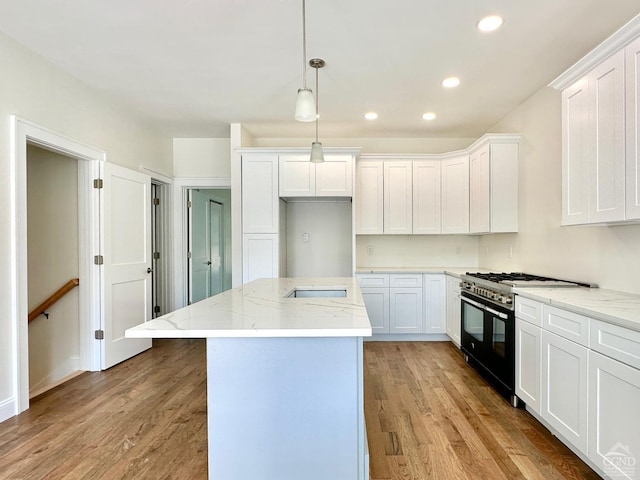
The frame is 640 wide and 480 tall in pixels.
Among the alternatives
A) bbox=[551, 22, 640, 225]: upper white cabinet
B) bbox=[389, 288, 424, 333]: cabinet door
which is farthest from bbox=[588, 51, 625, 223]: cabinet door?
bbox=[389, 288, 424, 333]: cabinet door

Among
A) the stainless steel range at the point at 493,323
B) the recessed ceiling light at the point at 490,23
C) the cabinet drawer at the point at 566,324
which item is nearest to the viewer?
the cabinet drawer at the point at 566,324

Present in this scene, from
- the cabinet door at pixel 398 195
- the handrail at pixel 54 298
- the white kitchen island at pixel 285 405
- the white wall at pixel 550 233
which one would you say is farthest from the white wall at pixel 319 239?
the white kitchen island at pixel 285 405

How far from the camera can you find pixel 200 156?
195 inches

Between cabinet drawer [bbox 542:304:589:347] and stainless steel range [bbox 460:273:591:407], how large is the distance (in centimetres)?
41

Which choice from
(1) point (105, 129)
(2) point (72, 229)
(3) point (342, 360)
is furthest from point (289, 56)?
(2) point (72, 229)

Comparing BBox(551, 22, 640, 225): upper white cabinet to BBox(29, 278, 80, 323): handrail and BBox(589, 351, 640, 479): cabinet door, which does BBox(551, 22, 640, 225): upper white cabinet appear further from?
BBox(29, 278, 80, 323): handrail

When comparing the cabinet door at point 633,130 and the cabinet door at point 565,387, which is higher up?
the cabinet door at point 633,130

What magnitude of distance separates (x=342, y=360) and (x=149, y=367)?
2.84 metres

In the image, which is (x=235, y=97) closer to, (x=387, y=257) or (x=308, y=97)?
(x=308, y=97)

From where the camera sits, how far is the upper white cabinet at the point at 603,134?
6.30 ft

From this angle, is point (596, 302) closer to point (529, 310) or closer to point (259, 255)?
point (529, 310)

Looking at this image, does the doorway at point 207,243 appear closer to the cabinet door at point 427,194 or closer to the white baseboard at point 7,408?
the white baseboard at point 7,408

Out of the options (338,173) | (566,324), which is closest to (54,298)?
(338,173)

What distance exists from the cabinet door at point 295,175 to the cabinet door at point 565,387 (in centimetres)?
281
